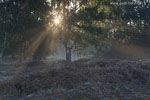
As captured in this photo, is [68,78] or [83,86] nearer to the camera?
[83,86]

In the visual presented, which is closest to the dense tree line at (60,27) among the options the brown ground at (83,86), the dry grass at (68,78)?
the dry grass at (68,78)

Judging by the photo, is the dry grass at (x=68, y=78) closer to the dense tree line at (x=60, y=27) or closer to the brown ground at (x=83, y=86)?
the brown ground at (x=83, y=86)

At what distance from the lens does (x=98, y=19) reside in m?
18.2

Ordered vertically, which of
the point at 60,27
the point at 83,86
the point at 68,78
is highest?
the point at 60,27

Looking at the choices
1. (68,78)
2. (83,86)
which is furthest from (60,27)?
(83,86)

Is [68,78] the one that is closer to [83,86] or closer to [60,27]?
[83,86]

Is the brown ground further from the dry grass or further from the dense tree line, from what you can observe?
the dense tree line

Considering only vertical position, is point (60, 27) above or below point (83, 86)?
above

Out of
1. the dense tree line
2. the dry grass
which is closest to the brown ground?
the dry grass

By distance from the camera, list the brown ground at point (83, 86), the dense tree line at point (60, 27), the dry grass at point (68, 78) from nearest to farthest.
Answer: the brown ground at point (83, 86), the dry grass at point (68, 78), the dense tree line at point (60, 27)

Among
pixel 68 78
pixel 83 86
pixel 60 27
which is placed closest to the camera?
pixel 83 86

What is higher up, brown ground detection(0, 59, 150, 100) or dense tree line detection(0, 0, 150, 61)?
dense tree line detection(0, 0, 150, 61)

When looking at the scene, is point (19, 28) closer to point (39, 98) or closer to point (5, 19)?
point (5, 19)

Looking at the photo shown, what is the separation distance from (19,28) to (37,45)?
16.5 ft
